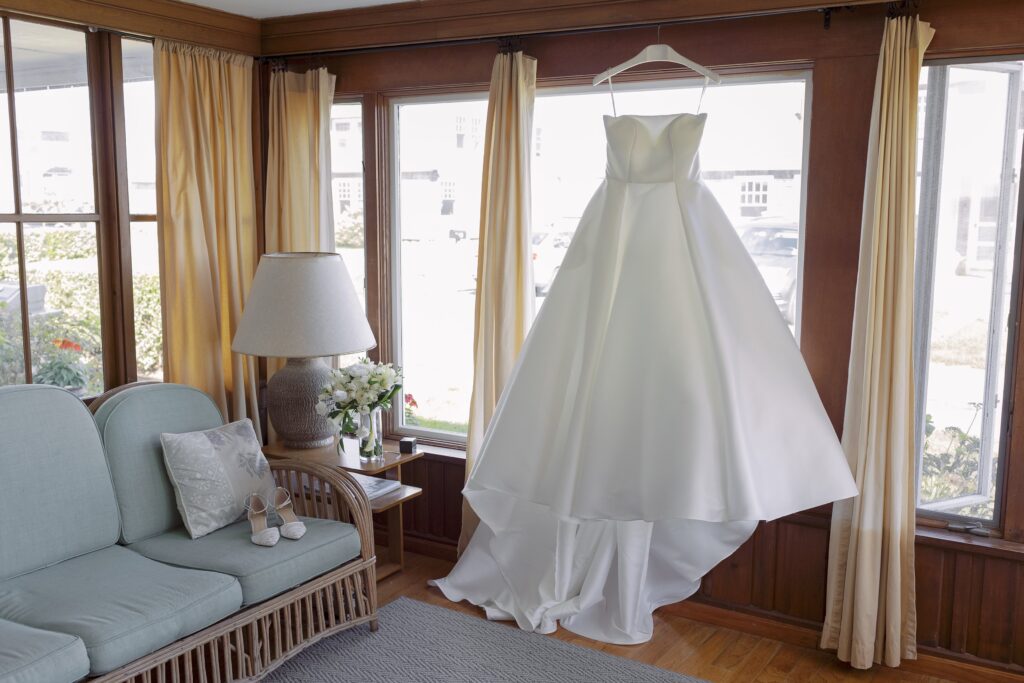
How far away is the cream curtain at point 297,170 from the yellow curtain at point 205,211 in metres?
0.13

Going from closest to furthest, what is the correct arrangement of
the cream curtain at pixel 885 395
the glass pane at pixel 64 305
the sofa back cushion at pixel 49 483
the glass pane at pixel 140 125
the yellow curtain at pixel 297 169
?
the sofa back cushion at pixel 49 483, the cream curtain at pixel 885 395, the glass pane at pixel 64 305, the glass pane at pixel 140 125, the yellow curtain at pixel 297 169

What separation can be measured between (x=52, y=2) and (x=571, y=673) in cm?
305

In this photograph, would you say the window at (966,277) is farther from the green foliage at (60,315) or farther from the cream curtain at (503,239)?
the green foliage at (60,315)

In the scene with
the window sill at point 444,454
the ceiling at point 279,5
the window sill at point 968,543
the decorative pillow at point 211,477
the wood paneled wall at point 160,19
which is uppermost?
the ceiling at point 279,5

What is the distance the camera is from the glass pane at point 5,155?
3273 mm

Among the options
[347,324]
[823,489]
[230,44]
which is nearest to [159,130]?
[230,44]

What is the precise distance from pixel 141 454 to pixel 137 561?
0.43 metres

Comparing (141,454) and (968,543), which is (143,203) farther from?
(968,543)

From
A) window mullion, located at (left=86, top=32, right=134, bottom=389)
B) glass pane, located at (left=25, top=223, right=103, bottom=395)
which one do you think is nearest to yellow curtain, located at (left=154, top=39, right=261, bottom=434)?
window mullion, located at (left=86, top=32, right=134, bottom=389)

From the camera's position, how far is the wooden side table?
144 inches

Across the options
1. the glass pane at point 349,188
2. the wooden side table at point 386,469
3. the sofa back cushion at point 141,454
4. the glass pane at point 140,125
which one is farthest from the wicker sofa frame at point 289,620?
the glass pane at point 140,125

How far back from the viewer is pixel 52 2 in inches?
131

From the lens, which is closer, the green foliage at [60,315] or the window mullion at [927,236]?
the window mullion at [927,236]

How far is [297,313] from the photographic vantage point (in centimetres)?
361
